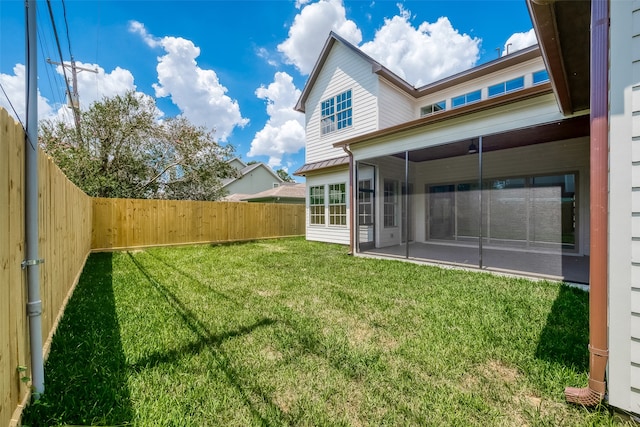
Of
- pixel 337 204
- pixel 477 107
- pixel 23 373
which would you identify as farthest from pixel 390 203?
pixel 23 373

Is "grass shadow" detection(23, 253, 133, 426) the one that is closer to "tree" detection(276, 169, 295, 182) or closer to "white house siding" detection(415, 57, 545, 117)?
"white house siding" detection(415, 57, 545, 117)

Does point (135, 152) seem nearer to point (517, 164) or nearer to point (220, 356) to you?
point (220, 356)

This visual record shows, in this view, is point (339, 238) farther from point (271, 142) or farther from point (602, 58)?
point (271, 142)

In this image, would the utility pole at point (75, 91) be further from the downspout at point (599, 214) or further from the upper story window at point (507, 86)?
the upper story window at point (507, 86)

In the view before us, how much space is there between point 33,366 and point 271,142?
4465 cm

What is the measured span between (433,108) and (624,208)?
9.33 meters

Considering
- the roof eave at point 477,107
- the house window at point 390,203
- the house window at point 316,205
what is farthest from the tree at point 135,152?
the roof eave at point 477,107

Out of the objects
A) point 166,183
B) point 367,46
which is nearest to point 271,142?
point 166,183

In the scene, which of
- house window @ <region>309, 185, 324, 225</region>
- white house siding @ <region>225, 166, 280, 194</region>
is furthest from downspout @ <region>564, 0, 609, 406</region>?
white house siding @ <region>225, 166, 280, 194</region>

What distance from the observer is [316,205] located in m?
9.96

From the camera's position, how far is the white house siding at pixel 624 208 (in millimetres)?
1506

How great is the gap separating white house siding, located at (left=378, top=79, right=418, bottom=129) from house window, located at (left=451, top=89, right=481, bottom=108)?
1375 millimetres

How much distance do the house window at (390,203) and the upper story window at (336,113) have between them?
8.74 feet

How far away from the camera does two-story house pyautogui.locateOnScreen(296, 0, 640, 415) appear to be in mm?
1563
